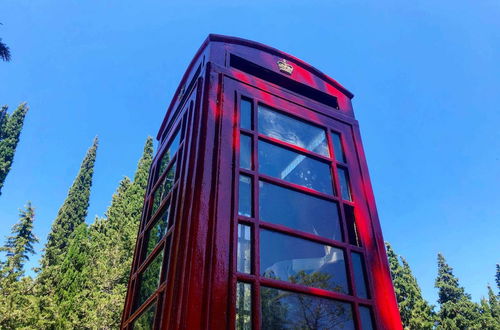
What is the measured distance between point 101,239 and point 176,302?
1651 cm

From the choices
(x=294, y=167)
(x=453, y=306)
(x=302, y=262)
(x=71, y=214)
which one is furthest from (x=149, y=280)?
(x=71, y=214)

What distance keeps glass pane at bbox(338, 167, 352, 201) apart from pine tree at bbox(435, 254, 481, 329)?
17.5 meters

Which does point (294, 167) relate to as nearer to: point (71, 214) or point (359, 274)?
point (359, 274)

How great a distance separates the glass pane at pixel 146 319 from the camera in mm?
2060

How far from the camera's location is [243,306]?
73.1 inches

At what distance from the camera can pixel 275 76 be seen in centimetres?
321

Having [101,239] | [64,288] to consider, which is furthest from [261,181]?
[101,239]

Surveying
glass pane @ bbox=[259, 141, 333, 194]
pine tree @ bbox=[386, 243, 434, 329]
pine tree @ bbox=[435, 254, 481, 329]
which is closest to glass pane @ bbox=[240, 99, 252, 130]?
glass pane @ bbox=[259, 141, 333, 194]

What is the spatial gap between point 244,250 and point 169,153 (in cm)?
135

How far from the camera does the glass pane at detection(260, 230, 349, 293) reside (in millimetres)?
2104

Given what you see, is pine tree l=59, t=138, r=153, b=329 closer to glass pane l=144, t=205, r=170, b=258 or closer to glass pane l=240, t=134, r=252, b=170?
glass pane l=144, t=205, r=170, b=258

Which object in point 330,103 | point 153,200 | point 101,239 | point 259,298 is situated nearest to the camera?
point 259,298

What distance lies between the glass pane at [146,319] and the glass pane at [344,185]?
150 centimetres

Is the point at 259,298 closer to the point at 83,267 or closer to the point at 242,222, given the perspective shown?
the point at 242,222
